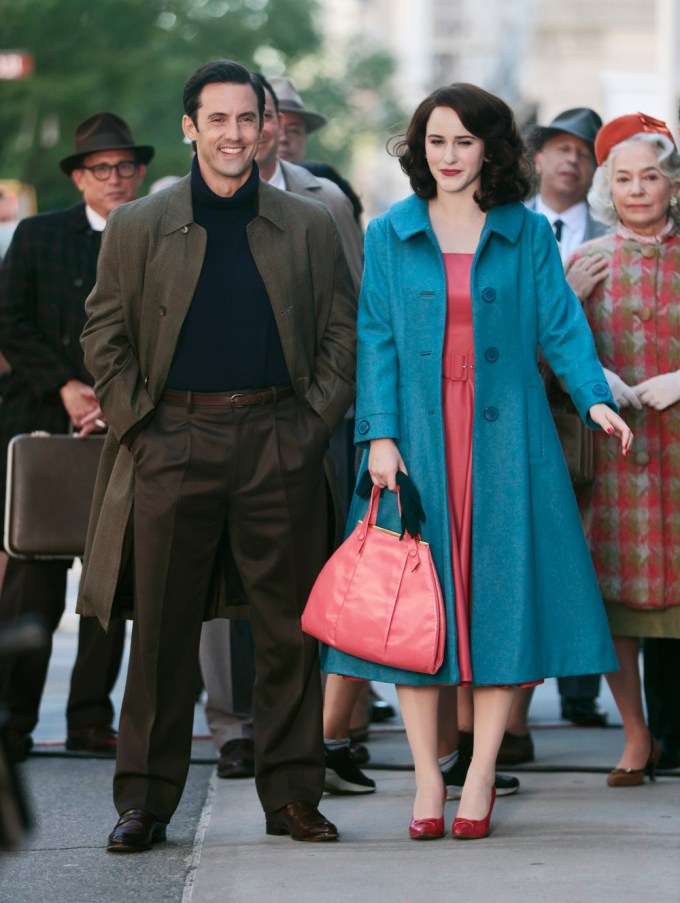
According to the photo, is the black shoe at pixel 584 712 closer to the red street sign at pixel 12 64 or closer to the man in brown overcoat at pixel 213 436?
the man in brown overcoat at pixel 213 436

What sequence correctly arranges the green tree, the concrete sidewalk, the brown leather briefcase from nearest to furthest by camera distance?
1. the concrete sidewalk
2. the brown leather briefcase
3. the green tree

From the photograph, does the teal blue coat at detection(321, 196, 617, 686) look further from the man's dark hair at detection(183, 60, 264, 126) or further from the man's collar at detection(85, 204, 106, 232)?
the man's collar at detection(85, 204, 106, 232)

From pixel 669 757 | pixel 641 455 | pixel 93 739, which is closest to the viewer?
pixel 641 455

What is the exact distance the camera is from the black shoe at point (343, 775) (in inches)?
249

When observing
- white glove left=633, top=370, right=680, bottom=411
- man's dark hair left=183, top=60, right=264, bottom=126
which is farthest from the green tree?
man's dark hair left=183, top=60, right=264, bottom=126

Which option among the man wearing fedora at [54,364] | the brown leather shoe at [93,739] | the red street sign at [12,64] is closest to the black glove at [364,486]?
the man wearing fedora at [54,364]

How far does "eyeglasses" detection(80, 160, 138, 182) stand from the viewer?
24.2 ft

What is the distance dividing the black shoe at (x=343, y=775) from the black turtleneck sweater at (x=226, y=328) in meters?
1.53

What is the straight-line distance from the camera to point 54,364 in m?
7.10

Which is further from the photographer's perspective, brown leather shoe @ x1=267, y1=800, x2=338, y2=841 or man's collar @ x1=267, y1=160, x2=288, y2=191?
man's collar @ x1=267, y1=160, x2=288, y2=191

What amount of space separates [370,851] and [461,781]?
0.83 meters

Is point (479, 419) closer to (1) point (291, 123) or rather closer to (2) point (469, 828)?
(2) point (469, 828)

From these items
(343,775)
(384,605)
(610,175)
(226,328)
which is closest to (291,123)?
(610,175)

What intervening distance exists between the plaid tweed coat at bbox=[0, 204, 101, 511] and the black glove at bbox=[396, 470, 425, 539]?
6.78ft
